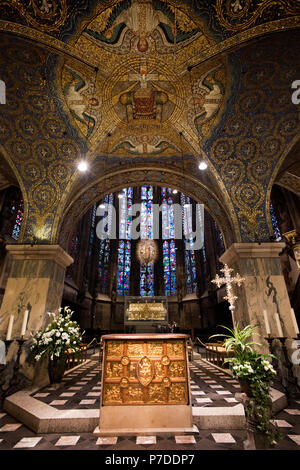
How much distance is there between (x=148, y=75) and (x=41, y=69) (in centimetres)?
260

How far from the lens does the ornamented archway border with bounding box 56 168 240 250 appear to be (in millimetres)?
7922

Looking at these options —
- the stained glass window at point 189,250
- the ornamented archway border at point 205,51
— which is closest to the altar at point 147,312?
the stained glass window at point 189,250

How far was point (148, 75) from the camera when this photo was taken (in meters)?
5.57

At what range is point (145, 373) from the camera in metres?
3.12

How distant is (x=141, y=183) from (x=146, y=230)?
456 inches

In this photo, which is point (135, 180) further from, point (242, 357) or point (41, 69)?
point (242, 357)

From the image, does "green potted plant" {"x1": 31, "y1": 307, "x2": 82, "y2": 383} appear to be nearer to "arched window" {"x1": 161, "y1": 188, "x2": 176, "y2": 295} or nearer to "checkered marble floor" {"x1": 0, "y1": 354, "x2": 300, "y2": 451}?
"checkered marble floor" {"x1": 0, "y1": 354, "x2": 300, "y2": 451}

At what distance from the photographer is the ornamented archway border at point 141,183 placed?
26.0 ft

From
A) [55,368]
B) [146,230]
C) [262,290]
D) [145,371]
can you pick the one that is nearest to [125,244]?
[146,230]

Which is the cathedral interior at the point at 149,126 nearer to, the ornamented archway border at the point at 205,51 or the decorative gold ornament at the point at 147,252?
the ornamented archway border at the point at 205,51

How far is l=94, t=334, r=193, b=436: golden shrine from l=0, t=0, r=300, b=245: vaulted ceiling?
4815 mm

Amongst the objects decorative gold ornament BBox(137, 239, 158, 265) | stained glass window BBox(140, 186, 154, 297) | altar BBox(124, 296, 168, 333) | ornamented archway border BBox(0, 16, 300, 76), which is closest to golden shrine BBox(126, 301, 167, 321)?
altar BBox(124, 296, 168, 333)

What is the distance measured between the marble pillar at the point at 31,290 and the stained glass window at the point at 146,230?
12530mm
